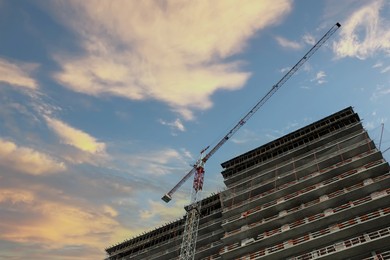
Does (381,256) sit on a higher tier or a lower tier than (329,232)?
lower

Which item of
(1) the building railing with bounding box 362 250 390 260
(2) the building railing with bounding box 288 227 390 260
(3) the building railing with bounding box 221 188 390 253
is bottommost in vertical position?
(1) the building railing with bounding box 362 250 390 260

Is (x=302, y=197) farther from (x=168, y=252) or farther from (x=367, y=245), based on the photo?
(x=168, y=252)

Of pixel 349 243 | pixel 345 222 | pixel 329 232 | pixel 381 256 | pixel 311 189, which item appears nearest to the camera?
pixel 381 256

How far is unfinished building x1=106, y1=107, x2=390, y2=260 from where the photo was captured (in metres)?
39.6

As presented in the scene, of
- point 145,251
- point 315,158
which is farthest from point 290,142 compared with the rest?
point 145,251

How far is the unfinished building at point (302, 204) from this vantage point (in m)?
39.6

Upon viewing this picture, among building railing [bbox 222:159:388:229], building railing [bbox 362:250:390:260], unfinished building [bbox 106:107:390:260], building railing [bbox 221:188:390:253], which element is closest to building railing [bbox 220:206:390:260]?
building railing [bbox 221:188:390:253]

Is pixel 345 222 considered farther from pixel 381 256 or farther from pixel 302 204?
pixel 302 204

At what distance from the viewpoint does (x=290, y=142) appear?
61625 mm

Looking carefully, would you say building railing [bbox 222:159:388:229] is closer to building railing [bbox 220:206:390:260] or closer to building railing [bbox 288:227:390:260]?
building railing [bbox 220:206:390:260]

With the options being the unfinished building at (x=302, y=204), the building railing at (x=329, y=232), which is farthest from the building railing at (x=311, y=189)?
the building railing at (x=329, y=232)

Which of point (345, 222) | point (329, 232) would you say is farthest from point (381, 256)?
point (329, 232)

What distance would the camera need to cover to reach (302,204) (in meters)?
47.8

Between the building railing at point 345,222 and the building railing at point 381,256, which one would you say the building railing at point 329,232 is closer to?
the building railing at point 345,222
